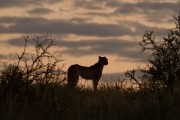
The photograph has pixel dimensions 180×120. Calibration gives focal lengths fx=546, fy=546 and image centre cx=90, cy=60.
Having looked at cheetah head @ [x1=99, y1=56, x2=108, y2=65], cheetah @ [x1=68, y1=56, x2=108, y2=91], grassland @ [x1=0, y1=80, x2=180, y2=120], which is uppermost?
cheetah head @ [x1=99, y1=56, x2=108, y2=65]

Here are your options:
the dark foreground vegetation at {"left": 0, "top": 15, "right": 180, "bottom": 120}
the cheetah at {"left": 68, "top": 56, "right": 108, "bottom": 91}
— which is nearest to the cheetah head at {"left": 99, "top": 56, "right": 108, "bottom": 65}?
the cheetah at {"left": 68, "top": 56, "right": 108, "bottom": 91}

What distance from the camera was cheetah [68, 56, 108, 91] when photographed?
25.7 m

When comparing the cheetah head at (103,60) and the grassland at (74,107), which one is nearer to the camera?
the grassland at (74,107)

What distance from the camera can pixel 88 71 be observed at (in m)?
27.5

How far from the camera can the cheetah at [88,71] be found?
25656mm

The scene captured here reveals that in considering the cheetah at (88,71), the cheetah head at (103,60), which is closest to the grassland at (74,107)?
the cheetah at (88,71)

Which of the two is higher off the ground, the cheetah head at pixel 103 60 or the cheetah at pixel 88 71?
the cheetah head at pixel 103 60

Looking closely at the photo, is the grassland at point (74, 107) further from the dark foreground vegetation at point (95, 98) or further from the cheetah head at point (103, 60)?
the cheetah head at point (103, 60)

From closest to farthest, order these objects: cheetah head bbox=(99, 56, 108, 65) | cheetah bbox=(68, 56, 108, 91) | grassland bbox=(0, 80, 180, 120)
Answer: grassland bbox=(0, 80, 180, 120)
cheetah bbox=(68, 56, 108, 91)
cheetah head bbox=(99, 56, 108, 65)

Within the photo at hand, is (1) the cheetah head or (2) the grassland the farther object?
(1) the cheetah head

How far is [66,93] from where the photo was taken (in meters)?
14.5

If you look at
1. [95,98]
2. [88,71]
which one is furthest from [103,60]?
[95,98]

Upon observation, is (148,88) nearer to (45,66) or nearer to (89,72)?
(45,66)

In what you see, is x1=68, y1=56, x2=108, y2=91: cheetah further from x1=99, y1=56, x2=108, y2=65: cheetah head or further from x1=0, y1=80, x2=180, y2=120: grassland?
x1=0, y1=80, x2=180, y2=120: grassland
